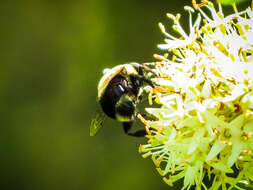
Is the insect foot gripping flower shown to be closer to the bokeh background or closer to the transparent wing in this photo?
the transparent wing

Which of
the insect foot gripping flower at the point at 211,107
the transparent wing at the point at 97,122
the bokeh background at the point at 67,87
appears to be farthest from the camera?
the bokeh background at the point at 67,87

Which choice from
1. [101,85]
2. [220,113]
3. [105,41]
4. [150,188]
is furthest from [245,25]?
[105,41]

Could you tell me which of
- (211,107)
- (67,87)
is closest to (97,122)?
(211,107)

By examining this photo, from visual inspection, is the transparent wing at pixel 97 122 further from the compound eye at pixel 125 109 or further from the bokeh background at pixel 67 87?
the bokeh background at pixel 67 87

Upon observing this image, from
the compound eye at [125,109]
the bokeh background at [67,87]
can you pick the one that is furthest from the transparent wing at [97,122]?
the bokeh background at [67,87]

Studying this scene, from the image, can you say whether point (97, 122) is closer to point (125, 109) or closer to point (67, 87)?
point (125, 109)
